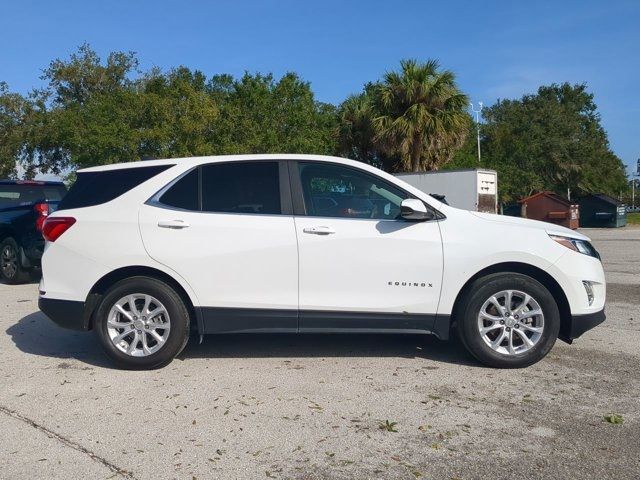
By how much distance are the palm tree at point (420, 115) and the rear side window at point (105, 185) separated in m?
18.1

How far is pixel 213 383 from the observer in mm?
4801

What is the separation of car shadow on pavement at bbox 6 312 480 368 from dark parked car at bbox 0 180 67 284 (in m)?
3.43

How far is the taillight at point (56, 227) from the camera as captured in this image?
5.19m

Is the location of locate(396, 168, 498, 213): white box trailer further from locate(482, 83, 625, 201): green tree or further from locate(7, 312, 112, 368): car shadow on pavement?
locate(482, 83, 625, 201): green tree

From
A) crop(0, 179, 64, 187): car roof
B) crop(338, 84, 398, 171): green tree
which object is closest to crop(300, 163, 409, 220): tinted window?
crop(0, 179, 64, 187): car roof

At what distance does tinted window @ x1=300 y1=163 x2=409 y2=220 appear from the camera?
512 centimetres

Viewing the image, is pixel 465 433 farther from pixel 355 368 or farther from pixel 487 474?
pixel 355 368

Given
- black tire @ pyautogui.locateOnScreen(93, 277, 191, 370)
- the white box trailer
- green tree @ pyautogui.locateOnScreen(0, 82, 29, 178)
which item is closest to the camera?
black tire @ pyautogui.locateOnScreen(93, 277, 191, 370)

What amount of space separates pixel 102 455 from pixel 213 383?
1339mm

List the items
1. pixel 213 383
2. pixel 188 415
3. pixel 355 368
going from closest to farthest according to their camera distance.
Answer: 1. pixel 188 415
2. pixel 213 383
3. pixel 355 368

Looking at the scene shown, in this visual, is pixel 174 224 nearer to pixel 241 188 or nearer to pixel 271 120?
pixel 241 188

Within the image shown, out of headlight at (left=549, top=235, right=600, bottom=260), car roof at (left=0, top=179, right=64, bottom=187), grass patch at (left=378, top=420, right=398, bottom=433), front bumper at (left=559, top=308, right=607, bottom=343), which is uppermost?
car roof at (left=0, top=179, right=64, bottom=187)

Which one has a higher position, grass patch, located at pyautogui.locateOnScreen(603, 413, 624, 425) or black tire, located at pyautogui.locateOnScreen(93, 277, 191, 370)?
black tire, located at pyautogui.locateOnScreen(93, 277, 191, 370)

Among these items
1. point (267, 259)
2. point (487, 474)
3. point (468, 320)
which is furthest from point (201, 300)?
point (487, 474)
